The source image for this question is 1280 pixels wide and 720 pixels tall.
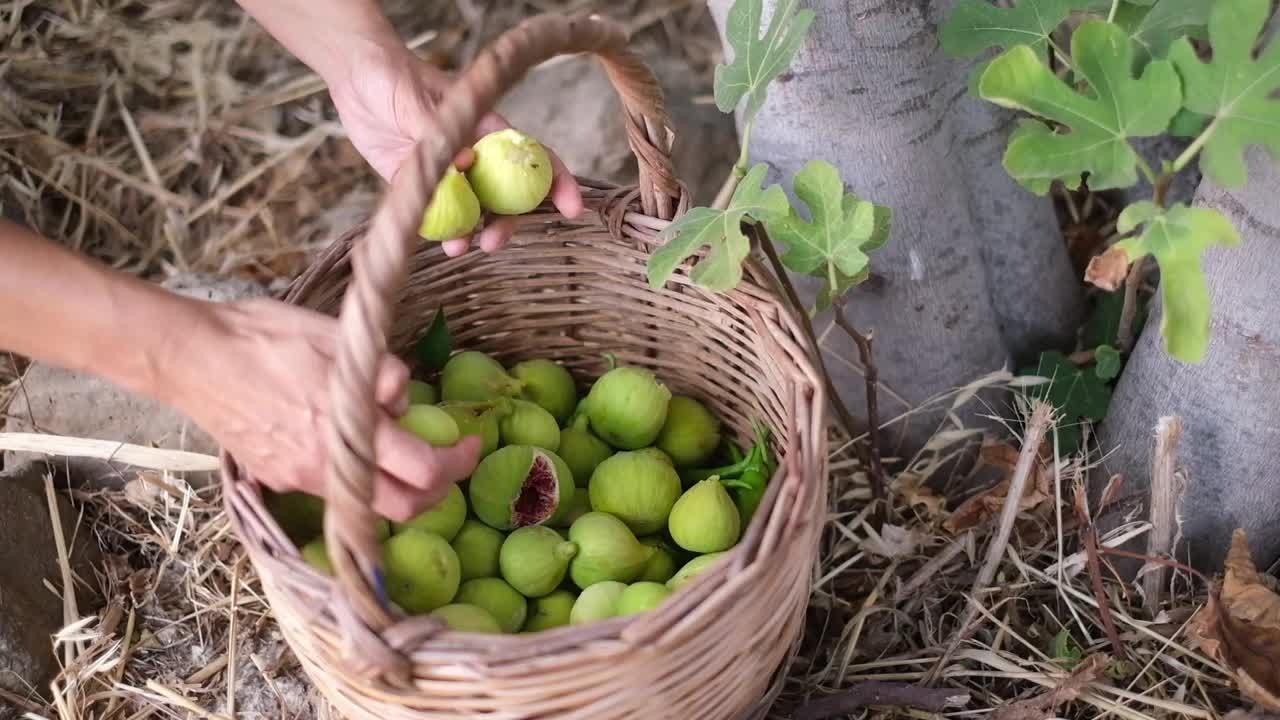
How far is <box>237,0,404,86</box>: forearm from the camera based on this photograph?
144 centimetres

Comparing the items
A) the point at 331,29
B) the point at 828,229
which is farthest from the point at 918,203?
the point at 331,29

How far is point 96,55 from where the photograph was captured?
2.45 meters

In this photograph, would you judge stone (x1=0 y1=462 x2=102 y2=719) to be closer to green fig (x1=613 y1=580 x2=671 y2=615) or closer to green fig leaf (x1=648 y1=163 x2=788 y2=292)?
green fig (x1=613 y1=580 x2=671 y2=615)

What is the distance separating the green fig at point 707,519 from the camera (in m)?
1.31

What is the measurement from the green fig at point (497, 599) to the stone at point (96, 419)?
25.9 inches

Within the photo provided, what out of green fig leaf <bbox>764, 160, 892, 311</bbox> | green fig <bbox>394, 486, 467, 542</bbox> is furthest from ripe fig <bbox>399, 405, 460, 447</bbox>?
green fig leaf <bbox>764, 160, 892, 311</bbox>

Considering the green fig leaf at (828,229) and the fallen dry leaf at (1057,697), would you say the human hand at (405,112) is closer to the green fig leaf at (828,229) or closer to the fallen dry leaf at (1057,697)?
the green fig leaf at (828,229)

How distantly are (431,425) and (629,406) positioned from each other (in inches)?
11.5

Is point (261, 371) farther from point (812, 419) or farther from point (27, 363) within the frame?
point (27, 363)

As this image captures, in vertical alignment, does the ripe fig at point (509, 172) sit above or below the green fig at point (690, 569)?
above

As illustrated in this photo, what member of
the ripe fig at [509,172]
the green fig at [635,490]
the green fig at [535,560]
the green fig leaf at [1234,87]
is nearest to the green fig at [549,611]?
the green fig at [535,560]

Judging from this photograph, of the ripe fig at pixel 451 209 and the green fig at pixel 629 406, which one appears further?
the green fig at pixel 629 406

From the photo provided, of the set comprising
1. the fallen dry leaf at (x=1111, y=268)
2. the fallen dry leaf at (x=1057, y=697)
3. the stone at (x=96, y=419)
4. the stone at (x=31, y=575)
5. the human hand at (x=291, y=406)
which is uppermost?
the fallen dry leaf at (x=1111, y=268)

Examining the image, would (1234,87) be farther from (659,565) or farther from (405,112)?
(405,112)
